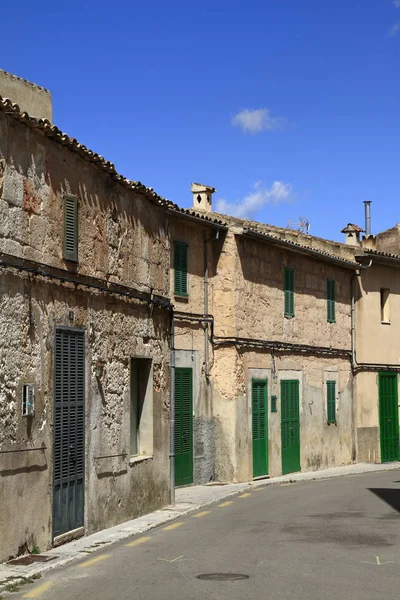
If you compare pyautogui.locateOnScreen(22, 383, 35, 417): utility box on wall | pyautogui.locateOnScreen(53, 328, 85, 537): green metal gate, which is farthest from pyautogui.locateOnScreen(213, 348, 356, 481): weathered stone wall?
pyautogui.locateOnScreen(22, 383, 35, 417): utility box on wall

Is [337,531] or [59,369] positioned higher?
[59,369]

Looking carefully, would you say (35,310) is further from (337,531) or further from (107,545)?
(337,531)

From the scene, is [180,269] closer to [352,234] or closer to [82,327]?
[82,327]

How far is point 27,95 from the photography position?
14156 millimetres

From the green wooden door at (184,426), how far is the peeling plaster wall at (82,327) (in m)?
4.06

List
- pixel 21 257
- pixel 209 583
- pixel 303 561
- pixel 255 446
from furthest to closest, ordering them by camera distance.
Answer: pixel 255 446, pixel 21 257, pixel 303 561, pixel 209 583

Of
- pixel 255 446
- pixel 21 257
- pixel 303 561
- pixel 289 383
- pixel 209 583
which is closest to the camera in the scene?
pixel 209 583

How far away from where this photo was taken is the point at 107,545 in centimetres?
1178

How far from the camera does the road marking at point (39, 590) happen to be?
863 centimetres

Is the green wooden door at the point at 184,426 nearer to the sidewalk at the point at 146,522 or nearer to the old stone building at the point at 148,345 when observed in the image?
the old stone building at the point at 148,345

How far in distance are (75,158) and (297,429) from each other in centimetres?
1448

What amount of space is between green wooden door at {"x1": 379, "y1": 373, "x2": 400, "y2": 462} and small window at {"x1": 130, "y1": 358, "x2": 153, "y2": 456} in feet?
51.7

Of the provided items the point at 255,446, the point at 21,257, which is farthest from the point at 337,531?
the point at 255,446

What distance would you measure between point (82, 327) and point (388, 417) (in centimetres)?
1946
